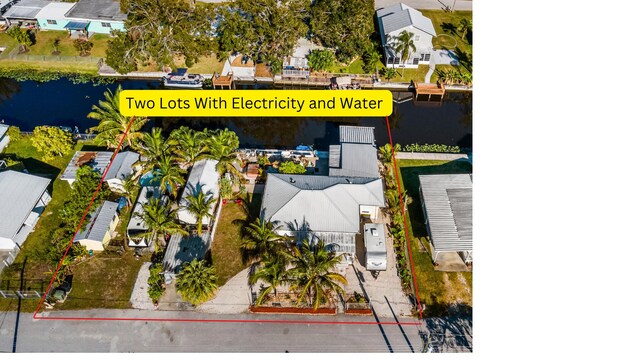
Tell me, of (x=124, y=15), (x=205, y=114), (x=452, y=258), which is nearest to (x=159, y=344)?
(x=452, y=258)

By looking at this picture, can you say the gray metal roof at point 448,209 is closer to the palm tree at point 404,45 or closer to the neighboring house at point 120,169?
the palm tree at point 404,45

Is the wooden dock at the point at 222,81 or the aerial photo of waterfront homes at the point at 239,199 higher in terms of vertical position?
the wooden dock at the point at 222,81

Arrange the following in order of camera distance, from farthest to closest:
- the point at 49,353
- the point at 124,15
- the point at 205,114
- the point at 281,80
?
the point at 124,15 < the point at 281,80 < the point at 205,114 < the point at 49,353

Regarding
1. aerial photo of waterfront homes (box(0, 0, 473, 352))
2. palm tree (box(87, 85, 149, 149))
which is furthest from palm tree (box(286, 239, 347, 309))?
palm tree (box(87, 85, 149, 149))

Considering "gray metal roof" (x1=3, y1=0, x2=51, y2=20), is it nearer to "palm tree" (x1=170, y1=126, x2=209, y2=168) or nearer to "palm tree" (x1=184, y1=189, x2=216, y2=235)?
"palm tree" (x1=170, y1=126, x2=209, y2=168)

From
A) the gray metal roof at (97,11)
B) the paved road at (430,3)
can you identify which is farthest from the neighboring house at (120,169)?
the paved road at (430,3)

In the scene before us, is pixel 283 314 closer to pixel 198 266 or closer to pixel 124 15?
pixel 198 266
